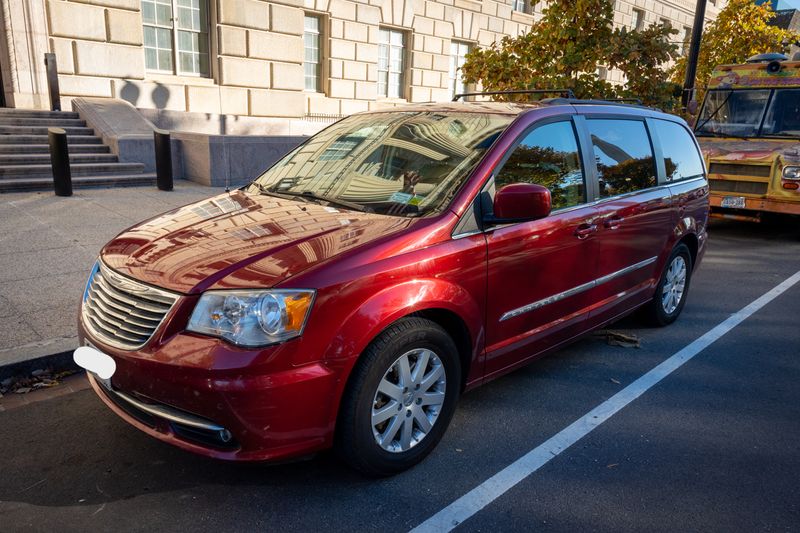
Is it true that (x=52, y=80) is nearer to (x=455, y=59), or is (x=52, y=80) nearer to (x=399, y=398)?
(x=399, y=398)

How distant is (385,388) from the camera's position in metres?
2.92

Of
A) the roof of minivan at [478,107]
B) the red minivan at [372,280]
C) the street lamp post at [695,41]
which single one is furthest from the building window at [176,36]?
the roof of minivan at [478,107]

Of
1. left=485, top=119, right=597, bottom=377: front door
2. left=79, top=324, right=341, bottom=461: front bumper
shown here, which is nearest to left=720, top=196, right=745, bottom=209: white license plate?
left=485, top=119, right=597, bottom=377: front door

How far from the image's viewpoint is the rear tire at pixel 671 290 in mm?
5223

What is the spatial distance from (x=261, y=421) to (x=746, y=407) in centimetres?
312

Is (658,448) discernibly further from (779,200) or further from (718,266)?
(779,200)

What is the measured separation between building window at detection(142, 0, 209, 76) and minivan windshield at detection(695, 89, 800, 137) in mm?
11445

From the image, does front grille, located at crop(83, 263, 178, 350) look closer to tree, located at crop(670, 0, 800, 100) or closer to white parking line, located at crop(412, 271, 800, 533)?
white parking line, located at crop(412, 271, 800, 533)

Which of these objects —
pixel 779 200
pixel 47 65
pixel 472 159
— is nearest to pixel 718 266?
pixel 779 200

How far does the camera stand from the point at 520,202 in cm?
321

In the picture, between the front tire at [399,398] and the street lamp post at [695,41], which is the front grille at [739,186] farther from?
the front tire at [399,398]

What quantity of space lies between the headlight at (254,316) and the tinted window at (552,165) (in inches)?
56.4

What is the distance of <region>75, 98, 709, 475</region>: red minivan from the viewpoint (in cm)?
261

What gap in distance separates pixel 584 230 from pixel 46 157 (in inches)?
402
